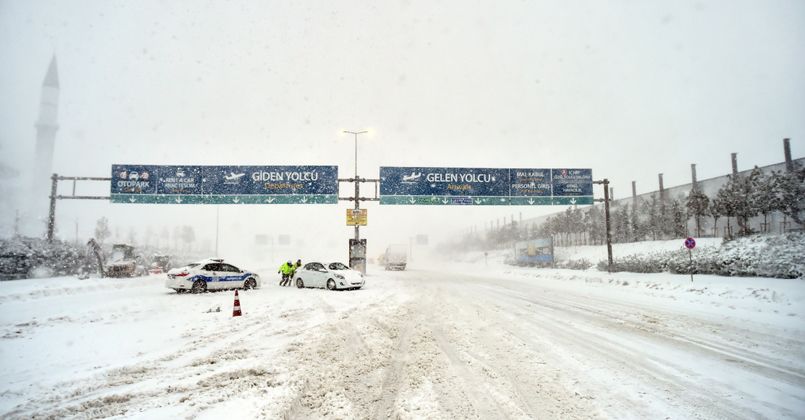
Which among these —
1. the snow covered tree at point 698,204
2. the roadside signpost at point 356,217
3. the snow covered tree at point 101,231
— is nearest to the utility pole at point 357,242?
the roadside signpost at point 356,217

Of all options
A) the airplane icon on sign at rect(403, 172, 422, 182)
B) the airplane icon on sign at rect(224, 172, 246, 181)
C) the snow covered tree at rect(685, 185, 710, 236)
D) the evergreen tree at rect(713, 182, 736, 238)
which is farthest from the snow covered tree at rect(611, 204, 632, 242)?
the airplane icon on sign at rect(224, 172, 246, 181)

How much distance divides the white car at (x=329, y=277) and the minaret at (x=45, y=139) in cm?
12463

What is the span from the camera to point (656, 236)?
53.0 metres

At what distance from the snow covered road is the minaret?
12755cm

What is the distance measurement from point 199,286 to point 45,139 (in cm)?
12634

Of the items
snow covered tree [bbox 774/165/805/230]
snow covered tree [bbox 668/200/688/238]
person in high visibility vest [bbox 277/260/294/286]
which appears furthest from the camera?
snow covered tree [bbox 668/200/688/238]

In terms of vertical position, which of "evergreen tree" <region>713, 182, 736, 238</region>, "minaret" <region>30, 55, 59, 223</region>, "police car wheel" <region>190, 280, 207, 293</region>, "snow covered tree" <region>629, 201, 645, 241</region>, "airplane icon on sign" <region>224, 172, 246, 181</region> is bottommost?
"police car wheel" <region>190, 280, 207, 293</region>

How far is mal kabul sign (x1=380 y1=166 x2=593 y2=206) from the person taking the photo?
26812mm

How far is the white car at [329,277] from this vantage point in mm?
17797

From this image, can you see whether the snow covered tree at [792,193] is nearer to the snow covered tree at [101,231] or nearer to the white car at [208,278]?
the white car at [208,278]

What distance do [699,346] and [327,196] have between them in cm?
2289

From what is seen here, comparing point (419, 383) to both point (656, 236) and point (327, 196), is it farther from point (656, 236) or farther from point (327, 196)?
point (656, 236)

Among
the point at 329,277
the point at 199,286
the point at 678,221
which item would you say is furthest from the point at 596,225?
the point at 199,286

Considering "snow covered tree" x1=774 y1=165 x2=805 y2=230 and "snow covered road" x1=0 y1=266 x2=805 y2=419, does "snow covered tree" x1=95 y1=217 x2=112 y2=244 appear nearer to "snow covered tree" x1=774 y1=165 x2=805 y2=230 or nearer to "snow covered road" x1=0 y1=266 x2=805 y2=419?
"snow covered road" x1=0 y1=266 x2=805 y2=419
